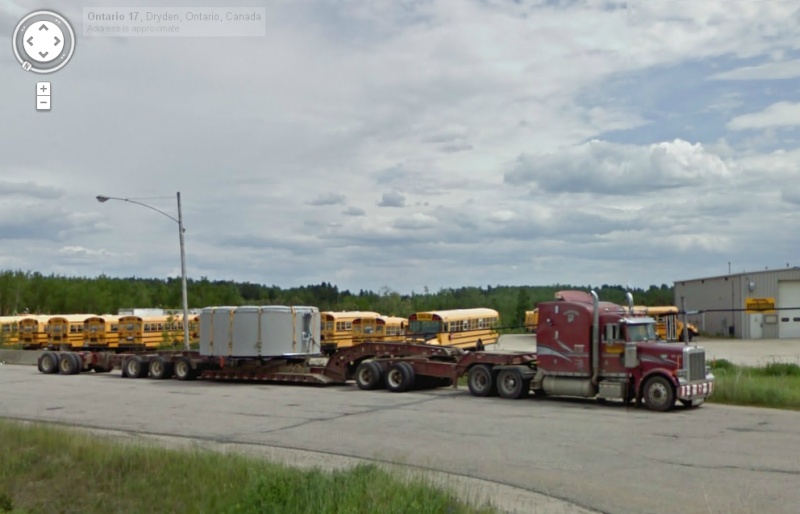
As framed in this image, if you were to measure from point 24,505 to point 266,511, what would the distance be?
4.64m

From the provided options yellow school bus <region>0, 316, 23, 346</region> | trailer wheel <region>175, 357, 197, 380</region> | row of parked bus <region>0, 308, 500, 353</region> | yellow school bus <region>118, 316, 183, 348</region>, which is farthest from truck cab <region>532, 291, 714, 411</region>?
yellow school bus <region>0, 316, 23, 346</region>

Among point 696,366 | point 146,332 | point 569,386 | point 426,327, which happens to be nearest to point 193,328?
point 146,332

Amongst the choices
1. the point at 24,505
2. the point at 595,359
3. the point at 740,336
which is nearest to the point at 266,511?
the point at 24,505

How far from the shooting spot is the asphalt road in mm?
11766

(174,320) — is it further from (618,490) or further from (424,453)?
(618,490)

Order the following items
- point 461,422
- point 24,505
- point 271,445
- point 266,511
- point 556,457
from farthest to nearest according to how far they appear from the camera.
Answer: point 461,422, point 271,445, point 556,457, point 24,505, point 266,511

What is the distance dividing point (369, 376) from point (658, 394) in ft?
30.3

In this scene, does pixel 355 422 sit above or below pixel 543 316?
below

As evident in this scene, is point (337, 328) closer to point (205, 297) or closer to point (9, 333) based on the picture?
point (9, 333)

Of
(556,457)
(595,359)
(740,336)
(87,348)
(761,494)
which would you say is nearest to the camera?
(761,494)

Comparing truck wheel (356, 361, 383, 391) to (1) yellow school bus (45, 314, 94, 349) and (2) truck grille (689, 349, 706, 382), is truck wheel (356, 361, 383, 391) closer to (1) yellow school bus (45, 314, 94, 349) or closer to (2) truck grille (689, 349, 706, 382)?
(2) truck grille (689, 349, 706, 382)

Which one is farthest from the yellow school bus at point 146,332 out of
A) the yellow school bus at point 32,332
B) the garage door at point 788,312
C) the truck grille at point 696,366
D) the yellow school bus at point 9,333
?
the garage door at point 788,312

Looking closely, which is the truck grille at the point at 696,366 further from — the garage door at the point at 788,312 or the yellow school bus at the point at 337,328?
the garage door at the point at 788,312

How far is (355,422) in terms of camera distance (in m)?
18.8
